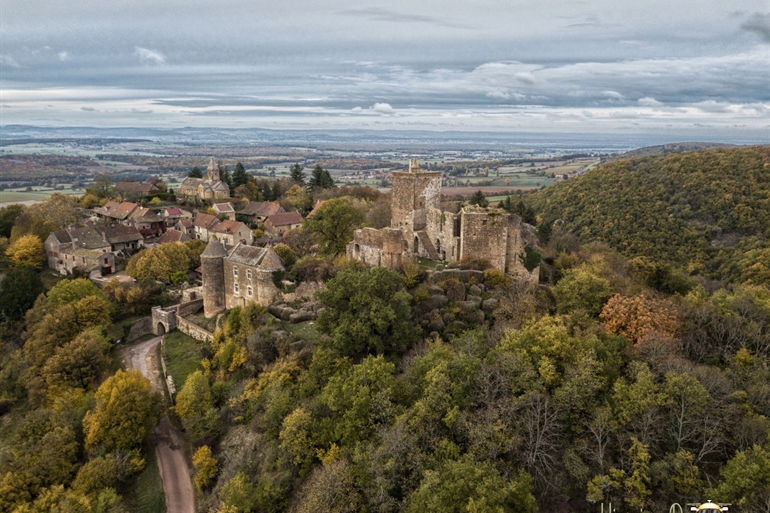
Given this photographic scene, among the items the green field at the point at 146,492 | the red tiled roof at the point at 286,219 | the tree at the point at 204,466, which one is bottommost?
the green field at the point at 146,492

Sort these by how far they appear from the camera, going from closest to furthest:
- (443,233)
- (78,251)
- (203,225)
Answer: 1. (443,233)
2. (78,251)
3. (203,225)

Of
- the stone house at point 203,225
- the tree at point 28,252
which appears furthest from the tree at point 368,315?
the tree at point 28,252

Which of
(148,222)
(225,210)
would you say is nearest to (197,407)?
(148,222)

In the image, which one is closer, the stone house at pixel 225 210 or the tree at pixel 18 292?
the tree at pixel 18 292

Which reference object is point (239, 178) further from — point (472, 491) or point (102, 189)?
point (472, 491)

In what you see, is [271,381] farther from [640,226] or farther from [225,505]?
[640,226]

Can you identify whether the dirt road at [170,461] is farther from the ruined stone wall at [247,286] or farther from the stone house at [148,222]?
the stone house at [148,222]
